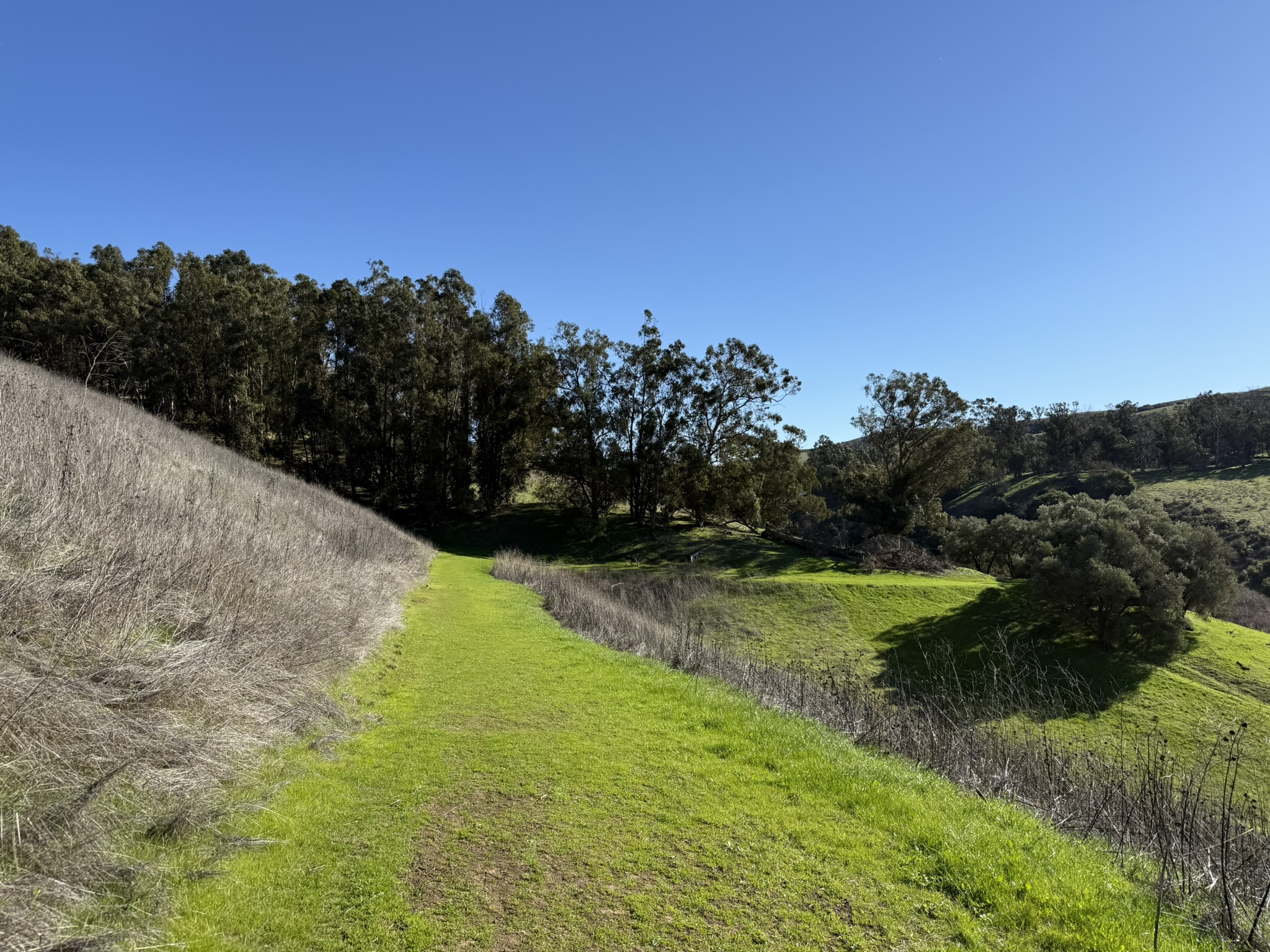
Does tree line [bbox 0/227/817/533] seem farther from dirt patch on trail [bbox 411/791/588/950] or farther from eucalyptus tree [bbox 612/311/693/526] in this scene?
dirt patch on trail [bbox 411/791/588/950]

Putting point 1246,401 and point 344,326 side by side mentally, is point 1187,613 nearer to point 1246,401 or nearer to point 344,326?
point 344,326

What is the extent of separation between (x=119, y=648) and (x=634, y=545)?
36.0 metres

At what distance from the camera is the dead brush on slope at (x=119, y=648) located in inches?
139

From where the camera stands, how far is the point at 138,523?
7402 millimetres

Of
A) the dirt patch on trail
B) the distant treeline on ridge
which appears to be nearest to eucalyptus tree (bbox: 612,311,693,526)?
the distant treeline on ridge

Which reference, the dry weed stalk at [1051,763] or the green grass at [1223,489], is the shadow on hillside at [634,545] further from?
the green grass at [1223,489]

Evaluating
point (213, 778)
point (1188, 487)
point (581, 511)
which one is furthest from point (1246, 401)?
point (213, 778)

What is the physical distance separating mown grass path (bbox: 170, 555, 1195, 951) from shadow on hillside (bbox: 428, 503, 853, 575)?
88.0 feet

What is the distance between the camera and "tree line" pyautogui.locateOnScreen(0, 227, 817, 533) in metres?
42.3

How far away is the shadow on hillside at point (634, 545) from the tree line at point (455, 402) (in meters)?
1.67

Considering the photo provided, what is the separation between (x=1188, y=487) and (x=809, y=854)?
93114 mm

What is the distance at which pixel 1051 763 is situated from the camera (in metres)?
8.32

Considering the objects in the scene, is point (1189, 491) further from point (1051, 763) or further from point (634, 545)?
point (1051, 763)

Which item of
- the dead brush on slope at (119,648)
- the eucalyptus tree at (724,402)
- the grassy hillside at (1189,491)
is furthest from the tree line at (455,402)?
the grassy hillside at (1189,491)
